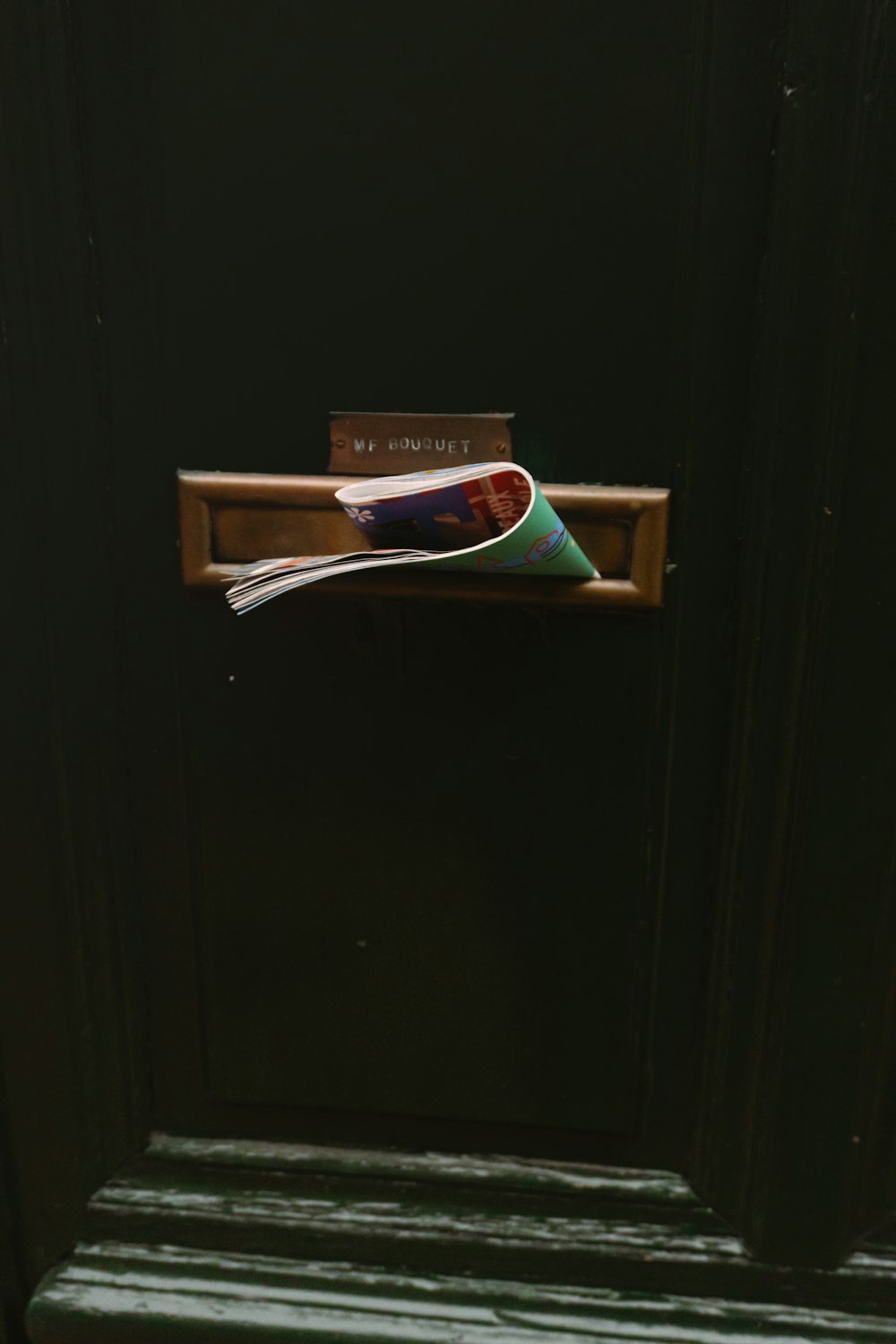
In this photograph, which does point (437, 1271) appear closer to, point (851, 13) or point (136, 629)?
point (136, 629)

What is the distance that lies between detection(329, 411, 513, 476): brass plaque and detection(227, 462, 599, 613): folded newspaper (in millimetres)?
27

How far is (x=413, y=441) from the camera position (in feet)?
2.30

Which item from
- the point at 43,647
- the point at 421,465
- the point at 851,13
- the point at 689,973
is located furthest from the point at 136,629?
the point at 851,13

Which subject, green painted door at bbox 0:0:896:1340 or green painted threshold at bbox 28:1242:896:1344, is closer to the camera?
green painted door at bbox 0:0:896:1340

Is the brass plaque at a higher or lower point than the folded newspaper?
higher

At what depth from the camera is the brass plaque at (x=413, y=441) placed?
70 cm

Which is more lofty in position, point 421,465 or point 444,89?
point 444,89

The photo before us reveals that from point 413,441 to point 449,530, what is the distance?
9 cm

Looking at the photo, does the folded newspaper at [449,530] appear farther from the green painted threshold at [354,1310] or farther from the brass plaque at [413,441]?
the green painted threshold at [354,1310]

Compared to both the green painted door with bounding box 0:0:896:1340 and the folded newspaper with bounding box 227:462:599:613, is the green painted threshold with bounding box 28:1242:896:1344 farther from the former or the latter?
the folded newspaper with bounding box 227:462:599:613

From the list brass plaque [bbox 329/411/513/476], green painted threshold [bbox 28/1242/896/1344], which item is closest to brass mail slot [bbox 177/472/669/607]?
brass plaque [bbox 329/411/513/476]

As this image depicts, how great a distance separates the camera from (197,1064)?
2.80 feet

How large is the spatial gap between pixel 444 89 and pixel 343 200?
102 millimetres

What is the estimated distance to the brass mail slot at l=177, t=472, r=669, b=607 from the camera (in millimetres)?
693
